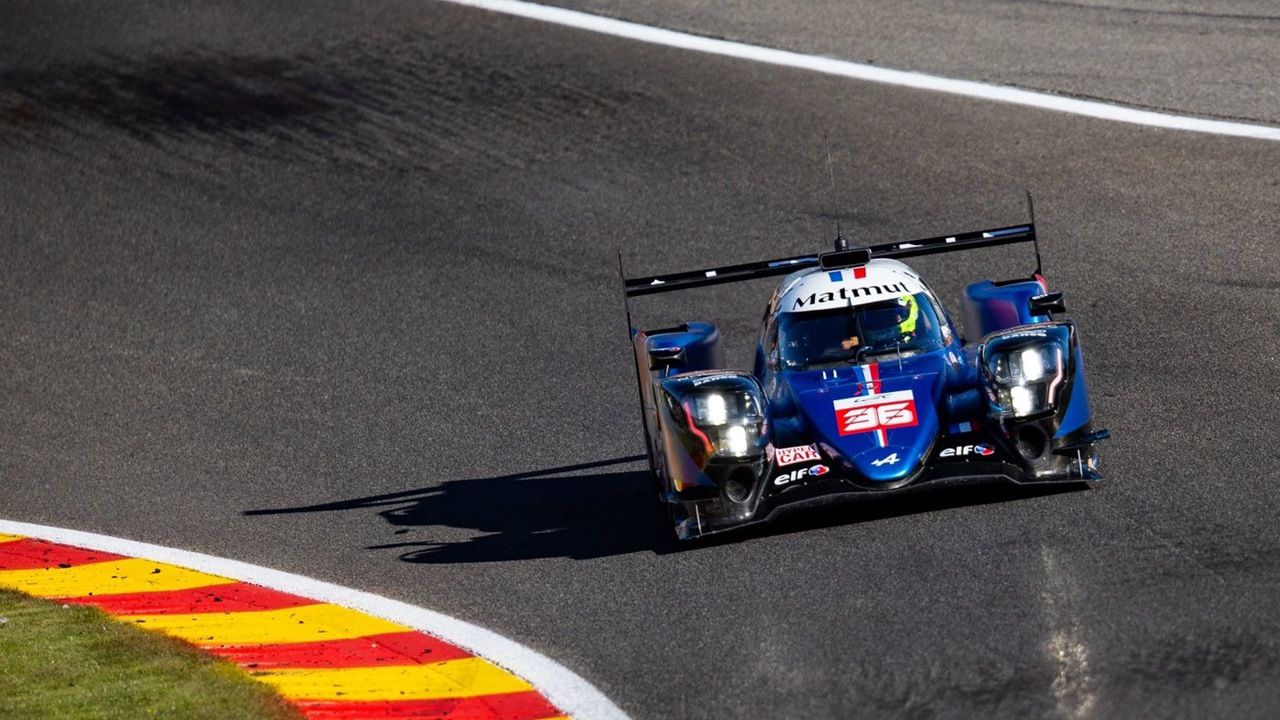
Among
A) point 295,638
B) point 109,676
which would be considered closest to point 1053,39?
point 295,638

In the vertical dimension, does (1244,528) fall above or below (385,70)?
below

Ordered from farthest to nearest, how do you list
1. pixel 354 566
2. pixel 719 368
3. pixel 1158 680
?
1. pixel 719 368
2. pixel 354 566
3. pixel 1158 680

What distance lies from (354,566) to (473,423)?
9.33 feet

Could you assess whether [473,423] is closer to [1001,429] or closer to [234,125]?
[1001,429]

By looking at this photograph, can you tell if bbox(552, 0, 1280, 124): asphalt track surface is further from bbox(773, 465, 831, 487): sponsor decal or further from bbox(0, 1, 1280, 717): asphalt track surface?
bbox(773, 465, 831, 487): sponsor decal

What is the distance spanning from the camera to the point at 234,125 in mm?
19938

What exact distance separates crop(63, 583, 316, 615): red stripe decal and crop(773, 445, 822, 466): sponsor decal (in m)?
2.65

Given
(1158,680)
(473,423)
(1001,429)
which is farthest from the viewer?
(473,423)

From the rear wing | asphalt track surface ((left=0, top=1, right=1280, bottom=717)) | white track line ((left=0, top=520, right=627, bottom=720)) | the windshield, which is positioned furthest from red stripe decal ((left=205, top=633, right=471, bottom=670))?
the windshield

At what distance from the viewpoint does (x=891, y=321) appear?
11023mm

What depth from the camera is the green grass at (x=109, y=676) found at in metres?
8.13

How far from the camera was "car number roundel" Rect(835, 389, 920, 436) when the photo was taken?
32.4ft

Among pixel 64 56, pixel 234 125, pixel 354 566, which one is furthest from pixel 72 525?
pixel 64 56

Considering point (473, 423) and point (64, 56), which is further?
point (64, 56)
